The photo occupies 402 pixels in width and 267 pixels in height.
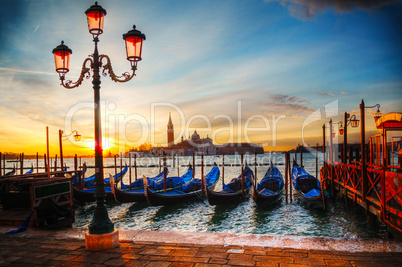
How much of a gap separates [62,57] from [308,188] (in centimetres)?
1386

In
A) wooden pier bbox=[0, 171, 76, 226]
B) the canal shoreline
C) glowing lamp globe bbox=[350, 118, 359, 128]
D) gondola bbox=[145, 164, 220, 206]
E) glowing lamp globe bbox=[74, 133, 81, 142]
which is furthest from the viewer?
glowing lamp globe bbox=[74, 133, 81, 142]

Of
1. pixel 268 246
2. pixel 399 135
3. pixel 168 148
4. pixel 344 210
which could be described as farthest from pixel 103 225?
pixel 168 148

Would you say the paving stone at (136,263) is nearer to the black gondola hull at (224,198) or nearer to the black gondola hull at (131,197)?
the black gondola hull at (224,198)

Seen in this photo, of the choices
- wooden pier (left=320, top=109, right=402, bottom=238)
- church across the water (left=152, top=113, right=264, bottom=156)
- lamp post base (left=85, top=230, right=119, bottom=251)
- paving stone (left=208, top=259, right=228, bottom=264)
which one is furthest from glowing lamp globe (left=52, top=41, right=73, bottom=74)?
church across the water (left=152, top=113, right=264, bottom=156)

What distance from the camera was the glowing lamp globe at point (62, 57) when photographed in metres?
4.70

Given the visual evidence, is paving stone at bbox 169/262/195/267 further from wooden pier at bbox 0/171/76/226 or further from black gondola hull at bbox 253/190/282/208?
black gondola hull at bbox 253/190/282/208

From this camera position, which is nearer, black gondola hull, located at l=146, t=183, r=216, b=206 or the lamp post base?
the lamp post base

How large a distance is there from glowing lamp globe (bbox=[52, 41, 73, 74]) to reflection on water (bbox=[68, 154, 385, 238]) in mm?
7082

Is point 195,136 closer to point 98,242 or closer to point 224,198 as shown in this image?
point 224,198

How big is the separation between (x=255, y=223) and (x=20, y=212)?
766cm

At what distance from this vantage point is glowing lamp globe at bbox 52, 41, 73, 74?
4695 mm

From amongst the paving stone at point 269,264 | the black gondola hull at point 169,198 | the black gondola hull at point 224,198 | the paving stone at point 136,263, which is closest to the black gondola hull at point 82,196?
the black gondola hull at point 169,198

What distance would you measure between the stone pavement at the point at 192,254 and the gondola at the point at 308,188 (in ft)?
26.4

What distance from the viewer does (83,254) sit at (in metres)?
3.92
